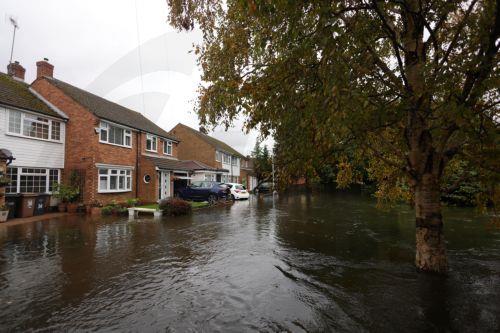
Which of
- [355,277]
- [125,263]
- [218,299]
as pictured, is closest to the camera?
[218,299]

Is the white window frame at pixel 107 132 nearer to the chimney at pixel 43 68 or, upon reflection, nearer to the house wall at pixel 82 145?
the house wall at pixel 82 145

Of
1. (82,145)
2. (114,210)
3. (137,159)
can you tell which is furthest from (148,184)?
(82,145)

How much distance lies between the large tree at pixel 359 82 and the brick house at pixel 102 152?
14.5 m

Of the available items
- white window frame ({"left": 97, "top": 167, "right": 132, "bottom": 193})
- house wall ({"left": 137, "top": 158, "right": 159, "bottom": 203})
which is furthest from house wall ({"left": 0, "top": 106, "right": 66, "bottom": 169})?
house wall ({"left": 137, "top": 158, "right": 159, "bottom": 203})

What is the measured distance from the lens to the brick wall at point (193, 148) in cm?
3806

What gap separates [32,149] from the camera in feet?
53.7

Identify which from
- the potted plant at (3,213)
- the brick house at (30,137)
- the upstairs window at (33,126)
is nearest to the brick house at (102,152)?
the brick house at (30,137)

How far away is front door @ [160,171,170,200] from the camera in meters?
23.8

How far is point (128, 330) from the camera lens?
165 inches

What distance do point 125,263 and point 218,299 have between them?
335 centimetres

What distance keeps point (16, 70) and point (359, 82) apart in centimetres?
2486

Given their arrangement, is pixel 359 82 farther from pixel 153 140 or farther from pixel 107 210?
pixel 153 140

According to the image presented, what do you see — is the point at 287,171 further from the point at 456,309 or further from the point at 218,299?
the point at 456,309

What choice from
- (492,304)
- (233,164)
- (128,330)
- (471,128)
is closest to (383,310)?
(492,304)
